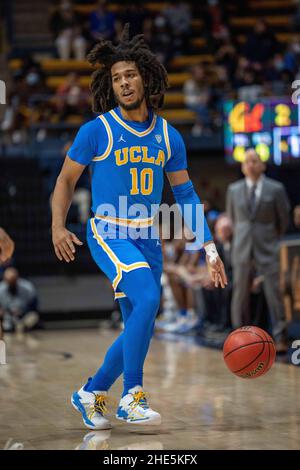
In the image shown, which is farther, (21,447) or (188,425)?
(188,425)

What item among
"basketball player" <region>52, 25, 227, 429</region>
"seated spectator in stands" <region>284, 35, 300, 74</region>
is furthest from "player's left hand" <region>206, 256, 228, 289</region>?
"seated spectator in stands" <region>284, 35, 300, 74</region>

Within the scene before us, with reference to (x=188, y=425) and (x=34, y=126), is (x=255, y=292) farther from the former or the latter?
(x=34, y=126)

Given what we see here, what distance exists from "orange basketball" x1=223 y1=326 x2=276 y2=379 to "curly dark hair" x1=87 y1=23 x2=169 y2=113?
1.55 metres

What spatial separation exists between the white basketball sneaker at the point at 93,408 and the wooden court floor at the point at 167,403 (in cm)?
7

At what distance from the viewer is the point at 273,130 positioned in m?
13.9

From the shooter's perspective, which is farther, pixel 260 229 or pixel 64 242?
pixel 260 229

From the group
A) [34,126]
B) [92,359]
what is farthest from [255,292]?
[34,126]

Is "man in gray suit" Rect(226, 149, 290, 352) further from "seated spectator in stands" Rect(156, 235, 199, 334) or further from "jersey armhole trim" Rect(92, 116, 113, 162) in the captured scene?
"jersey armhole trim" Rect(92, 116, 113, 162)

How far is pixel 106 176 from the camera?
591 cm

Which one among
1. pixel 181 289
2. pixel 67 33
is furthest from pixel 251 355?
pixel 67 33

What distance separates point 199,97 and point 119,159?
13678 mm

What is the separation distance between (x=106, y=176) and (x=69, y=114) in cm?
1324

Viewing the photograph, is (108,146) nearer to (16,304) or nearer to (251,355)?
(251,355)
